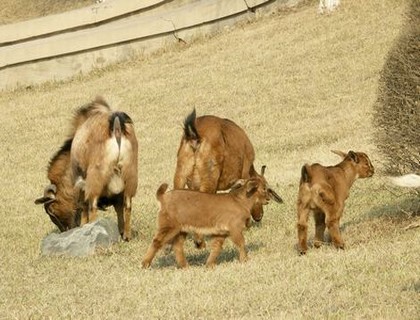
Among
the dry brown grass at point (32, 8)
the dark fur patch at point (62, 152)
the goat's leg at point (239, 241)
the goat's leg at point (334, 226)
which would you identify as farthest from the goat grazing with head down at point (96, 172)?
the dry brown grass at point (32, 8)

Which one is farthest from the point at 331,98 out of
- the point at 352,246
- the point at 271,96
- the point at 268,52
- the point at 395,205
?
the point at 352,246

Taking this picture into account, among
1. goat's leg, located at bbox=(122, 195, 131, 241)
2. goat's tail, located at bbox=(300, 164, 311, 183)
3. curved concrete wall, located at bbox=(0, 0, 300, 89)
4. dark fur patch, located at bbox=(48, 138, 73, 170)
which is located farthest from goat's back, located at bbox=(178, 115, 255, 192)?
curved concrete wall, located at bbox=(0, 0, 300, 89)

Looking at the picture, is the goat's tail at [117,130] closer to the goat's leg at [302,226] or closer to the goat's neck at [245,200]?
the goat's neck at [245,200]

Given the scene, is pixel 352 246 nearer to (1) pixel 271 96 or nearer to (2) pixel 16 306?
(2) pixel 16 306

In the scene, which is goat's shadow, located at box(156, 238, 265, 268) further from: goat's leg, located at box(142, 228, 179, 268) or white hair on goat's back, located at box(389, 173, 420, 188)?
white hair on goat's back, located at box(389, 173, 420, 188)

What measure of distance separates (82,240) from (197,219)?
220cm

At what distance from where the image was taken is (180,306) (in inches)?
386

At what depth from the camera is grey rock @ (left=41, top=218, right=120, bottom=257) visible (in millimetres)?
Answer: 13148

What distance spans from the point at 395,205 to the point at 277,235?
1.68 m

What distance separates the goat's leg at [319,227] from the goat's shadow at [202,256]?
2.66 ft

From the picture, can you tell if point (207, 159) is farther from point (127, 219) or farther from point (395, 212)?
point (395, 212)

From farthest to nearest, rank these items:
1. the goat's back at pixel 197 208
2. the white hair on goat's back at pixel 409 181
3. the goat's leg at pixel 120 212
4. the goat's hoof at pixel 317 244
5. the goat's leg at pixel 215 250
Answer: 1. the goat's leg at pixel 120 212
2. the goat's hoof at pixel 317 244
3. the goat's leg at pixel 215 250
4. the goat's back at pixel 197 208
5. the white hair on goat's back at pixel 409 181

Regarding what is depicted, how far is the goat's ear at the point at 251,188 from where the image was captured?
1211 cm

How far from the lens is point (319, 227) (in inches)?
483
